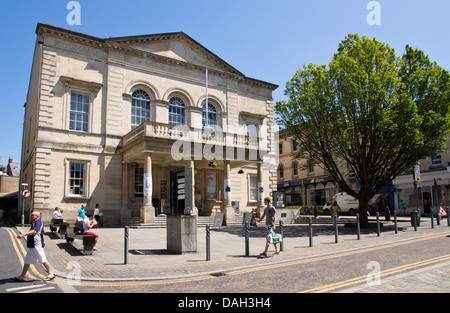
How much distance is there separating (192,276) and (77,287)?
99.3 inches

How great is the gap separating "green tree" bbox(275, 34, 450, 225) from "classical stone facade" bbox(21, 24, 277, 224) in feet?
21.6

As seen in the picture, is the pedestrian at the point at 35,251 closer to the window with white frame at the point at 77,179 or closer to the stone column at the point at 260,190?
the window with white frame at the point at 77,179

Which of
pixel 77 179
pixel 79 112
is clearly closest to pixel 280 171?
pixel 79 112

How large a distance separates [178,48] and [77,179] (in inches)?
518

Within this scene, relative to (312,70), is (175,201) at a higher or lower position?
lower

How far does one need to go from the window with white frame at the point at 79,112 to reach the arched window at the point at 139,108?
10.6 feet

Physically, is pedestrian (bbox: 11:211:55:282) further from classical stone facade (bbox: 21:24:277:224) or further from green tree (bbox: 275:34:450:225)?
green tree (bbox: 275:34:450:225)

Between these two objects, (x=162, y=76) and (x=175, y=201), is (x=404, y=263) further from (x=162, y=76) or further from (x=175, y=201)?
(x=162, y=76)

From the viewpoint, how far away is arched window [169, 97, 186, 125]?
27797 mm

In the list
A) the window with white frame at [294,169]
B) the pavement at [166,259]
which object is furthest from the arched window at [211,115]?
the window with white frame at [294,169]

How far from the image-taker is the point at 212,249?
510 inches

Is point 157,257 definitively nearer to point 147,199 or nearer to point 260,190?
point 147,199

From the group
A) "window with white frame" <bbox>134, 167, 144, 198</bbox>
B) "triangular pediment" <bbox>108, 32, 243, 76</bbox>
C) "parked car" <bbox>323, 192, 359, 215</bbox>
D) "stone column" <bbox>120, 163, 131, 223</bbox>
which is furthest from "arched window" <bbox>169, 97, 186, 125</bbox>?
"parked car" <bbox>323, 192, 359, 215</bbox>
